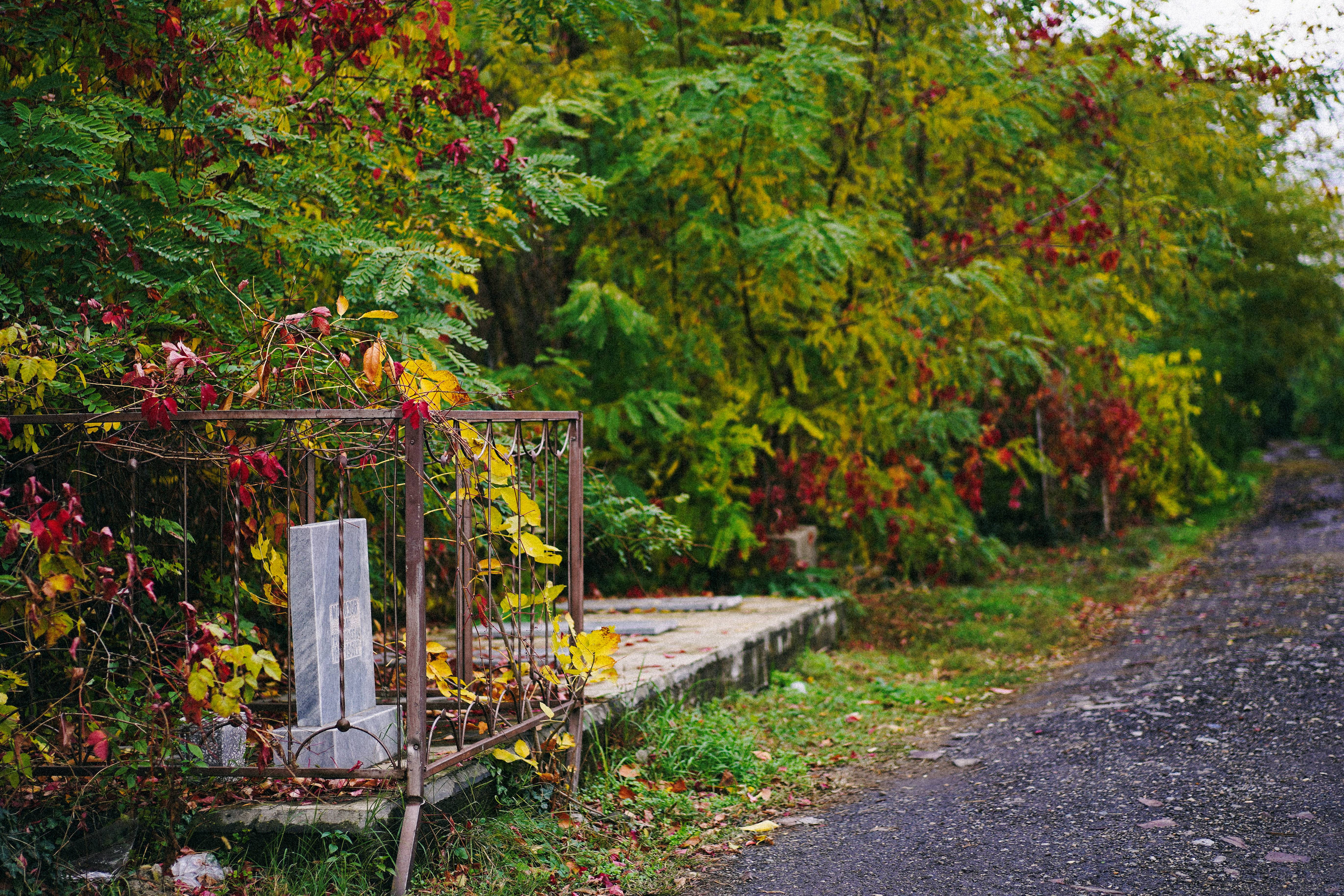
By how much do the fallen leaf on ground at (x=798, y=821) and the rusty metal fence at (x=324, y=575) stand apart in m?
0.86

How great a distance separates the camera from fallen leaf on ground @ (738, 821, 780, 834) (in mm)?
4016

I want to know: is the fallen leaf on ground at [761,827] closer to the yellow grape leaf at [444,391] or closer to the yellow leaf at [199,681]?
the yellow grape leaf at [444,391]

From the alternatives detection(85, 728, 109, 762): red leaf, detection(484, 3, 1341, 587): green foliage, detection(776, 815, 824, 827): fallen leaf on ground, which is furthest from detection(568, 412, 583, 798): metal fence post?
detection(484, 3, 1341, 587): green foliage

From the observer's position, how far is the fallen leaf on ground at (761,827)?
158 inches

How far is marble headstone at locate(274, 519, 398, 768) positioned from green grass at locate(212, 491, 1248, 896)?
0.30 meters

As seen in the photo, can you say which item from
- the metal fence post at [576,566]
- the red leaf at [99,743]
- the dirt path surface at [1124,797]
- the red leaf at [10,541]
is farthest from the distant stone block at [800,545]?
the red leaf at [10,541]

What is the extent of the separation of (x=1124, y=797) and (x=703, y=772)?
169 cm

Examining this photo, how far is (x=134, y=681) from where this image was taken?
3.41 metres

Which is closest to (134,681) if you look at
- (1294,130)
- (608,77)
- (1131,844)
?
(1131,844)

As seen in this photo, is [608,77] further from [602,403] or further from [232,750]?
[232,750]

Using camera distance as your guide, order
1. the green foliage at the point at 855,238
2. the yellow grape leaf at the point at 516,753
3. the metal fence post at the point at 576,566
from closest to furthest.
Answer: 1. the yellow grape leaf at the point at 516,753
2. the metal fence post at the point at 576,566
3. the green foliage at the point at 855,238

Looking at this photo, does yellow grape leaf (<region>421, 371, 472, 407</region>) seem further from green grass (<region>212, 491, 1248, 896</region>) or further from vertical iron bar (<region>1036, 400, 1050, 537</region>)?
vertical iron bar (<region>1036, 400, 1050, 537</region>)

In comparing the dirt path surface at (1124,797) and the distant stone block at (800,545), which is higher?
the distant stone block at (800,545)

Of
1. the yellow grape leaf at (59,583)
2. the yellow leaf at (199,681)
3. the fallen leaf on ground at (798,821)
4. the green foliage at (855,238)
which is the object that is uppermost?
the green foliage at (855,238)
